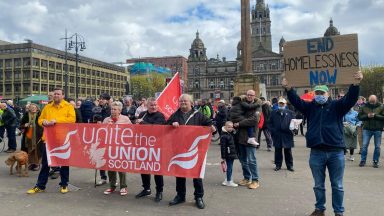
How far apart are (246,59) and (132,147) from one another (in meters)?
23.8

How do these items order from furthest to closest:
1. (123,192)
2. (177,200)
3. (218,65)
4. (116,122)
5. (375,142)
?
(218,65)
(375,142)
(116,122)
(123,192)
(177,200)

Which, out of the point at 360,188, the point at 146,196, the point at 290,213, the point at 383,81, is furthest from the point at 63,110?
the point at 383,81

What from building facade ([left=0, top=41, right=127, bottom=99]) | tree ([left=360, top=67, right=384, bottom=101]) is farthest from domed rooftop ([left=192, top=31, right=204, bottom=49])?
tree ([left=360, top=67, right=384, bottom=101])

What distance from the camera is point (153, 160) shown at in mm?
7016

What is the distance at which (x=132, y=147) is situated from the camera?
724 cm

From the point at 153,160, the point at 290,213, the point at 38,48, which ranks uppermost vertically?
the point at 38,48

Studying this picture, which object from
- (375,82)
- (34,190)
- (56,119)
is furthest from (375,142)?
(375,82)

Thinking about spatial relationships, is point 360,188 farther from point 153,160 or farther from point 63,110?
point 63,110

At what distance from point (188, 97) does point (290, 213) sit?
261 centimetres

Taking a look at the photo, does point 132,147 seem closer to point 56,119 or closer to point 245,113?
point 56,119

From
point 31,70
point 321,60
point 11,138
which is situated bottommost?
point 11,138

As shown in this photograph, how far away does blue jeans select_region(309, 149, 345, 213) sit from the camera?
564cm

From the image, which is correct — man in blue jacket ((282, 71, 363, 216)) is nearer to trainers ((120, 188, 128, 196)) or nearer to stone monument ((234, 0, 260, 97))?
trainers ((120, 188, 128, 196))

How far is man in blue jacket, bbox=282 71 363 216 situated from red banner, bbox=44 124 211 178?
183cm
